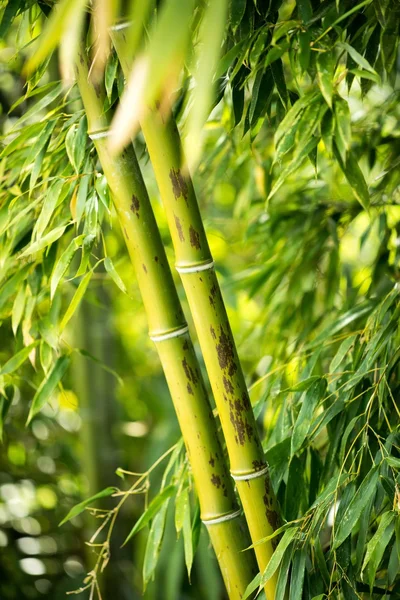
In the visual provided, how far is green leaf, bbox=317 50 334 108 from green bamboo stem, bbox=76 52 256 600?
0.20m

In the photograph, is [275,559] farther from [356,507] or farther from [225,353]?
[225,353]

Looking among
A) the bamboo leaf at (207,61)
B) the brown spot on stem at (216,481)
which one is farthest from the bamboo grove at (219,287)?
the bamboo leaf at (207,61)

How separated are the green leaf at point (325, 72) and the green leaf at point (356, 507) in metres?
0.34

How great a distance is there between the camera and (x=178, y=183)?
0.65 metres

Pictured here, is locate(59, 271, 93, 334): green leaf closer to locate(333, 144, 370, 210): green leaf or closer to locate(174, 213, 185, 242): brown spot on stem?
locate(174, 213, 185, 242): brown spot on stem

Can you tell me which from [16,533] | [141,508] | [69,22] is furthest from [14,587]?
[69,22]

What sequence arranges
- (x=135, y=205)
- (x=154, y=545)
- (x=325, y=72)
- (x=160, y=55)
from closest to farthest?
(x=160, y=55), (x=325, y=72), (x=135, y=205), (x=154, y=545)

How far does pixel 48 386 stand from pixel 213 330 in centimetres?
27

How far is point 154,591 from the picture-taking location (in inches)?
63.3

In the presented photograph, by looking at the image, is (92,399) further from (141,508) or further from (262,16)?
(262,16)

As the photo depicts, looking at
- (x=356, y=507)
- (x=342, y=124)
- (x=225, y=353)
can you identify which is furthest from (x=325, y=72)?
(x=356, y=507)

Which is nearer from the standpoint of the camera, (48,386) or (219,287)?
(219,287)

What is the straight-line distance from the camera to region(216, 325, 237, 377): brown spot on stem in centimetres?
68

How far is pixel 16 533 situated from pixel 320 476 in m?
1.27
